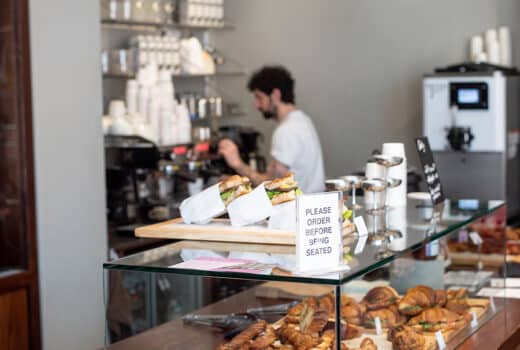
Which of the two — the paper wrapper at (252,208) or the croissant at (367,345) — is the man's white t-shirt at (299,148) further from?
the croissant at (367,345)

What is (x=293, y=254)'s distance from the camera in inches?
78.0

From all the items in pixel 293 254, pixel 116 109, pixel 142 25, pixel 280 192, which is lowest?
pixel 293 254

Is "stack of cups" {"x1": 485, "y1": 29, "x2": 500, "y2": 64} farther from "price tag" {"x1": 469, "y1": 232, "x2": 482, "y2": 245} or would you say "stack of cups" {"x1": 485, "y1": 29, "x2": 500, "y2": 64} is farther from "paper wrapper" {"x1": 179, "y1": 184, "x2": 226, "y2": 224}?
"paper wrapper" {"x1": 179, "y1": 184, "x2": 226, "y2": 224}

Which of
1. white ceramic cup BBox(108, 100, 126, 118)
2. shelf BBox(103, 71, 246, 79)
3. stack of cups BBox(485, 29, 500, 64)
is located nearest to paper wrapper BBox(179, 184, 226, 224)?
white ceramic cup BBox(108, 100, 126, 118)

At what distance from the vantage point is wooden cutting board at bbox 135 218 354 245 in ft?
6.97

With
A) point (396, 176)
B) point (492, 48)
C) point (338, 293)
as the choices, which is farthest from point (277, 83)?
point (338, 293)

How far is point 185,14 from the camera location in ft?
21.6

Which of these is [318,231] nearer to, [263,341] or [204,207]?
[263,341]

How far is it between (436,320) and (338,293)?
86 cm

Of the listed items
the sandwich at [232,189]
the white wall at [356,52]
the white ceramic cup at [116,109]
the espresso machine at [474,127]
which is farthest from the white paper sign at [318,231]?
the white wall at [356,52]

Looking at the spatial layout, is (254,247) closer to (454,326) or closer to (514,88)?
(454,326)

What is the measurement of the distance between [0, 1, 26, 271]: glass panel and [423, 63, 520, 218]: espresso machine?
9.96ft

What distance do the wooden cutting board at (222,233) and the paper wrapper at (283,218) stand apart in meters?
0.03

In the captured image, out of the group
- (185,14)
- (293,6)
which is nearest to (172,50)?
(185,14)
